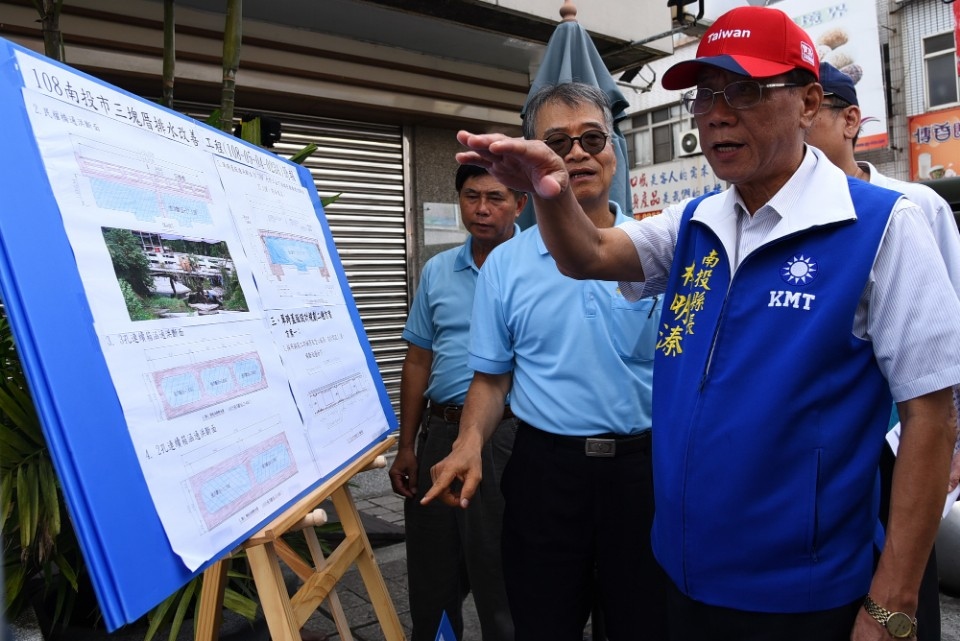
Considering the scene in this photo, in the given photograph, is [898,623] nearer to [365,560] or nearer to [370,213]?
[365,560]

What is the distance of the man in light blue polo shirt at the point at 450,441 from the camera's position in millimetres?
3137

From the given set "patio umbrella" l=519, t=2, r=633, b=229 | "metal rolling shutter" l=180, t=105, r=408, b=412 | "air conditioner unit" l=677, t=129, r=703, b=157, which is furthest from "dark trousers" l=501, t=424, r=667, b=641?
"air conditioner unit" l=677, t=129, r=703, b=157

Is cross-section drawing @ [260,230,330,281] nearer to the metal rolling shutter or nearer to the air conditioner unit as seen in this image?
the metal rolling shutter

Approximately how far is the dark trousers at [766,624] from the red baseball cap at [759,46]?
3.87 feet

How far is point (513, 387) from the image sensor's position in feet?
8.27

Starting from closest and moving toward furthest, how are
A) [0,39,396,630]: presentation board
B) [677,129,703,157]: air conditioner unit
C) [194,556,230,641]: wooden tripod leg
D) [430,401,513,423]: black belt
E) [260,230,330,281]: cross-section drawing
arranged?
[0,39,396,630]: presentation board, [194,556,230,641]: wooden tripod leg, [260,230,330,281]: cross-section drawing, [430,401,513,423]: black belt, [677,129,703,157]: air conditioner unit

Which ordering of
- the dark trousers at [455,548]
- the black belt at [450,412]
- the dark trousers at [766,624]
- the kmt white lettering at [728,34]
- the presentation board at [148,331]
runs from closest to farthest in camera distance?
the presentation board at [148,331] < the dark trousers at [766,624] < the kmt white lettering at [728,34] < the dark trousers at [455,548] < the black belt at [450,412]

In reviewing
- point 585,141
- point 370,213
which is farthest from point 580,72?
point 370,213

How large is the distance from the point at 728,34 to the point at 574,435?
120 centimetres

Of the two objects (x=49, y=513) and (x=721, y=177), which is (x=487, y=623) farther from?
(x=721, y=177)

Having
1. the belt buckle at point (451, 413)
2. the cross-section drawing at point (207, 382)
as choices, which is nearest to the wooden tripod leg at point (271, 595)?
the cross-section drawing at point (207, 382)

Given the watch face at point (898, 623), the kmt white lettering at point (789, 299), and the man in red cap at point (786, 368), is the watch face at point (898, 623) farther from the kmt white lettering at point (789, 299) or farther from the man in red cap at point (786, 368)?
the kmt white lettering at point (789, 299)

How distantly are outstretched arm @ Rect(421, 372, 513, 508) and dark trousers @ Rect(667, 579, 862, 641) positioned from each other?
689 mm

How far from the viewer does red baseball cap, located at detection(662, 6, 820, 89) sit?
165cm
